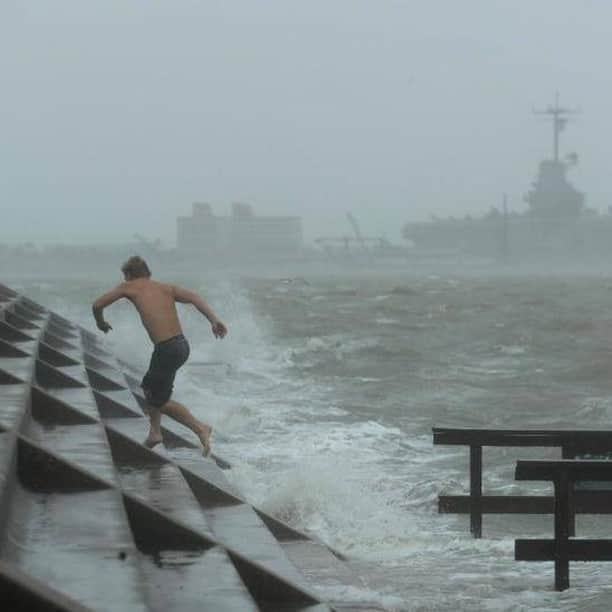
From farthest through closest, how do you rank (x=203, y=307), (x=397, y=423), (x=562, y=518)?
1. (x=397, y=423)
2. (x=203, y=307)
3. (x=562, y=518)

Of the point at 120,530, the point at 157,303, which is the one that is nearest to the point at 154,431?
the point at 157,303

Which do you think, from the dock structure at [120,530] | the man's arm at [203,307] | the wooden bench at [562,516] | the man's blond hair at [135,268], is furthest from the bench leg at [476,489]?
→ the man's blond hair at [135,268]

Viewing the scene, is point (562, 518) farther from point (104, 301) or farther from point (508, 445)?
point (104, 301)

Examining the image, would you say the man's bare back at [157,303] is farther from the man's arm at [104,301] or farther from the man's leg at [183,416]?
the man's leg at [183,416]

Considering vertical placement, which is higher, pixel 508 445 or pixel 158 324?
pixel 158 324

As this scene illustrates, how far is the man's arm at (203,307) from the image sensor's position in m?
8.49

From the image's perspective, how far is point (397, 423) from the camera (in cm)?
1867

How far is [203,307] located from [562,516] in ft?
8.62

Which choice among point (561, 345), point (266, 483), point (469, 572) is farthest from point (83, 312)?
point (469, 572)

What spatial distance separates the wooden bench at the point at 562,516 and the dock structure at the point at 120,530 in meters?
1.12

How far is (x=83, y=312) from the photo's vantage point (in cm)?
5091

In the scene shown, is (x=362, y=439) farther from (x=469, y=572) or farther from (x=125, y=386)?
(x=469, y=572)

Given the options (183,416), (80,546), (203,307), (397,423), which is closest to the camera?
(80,546)

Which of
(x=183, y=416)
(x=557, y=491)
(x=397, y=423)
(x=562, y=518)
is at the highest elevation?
(x=183, y=416)
